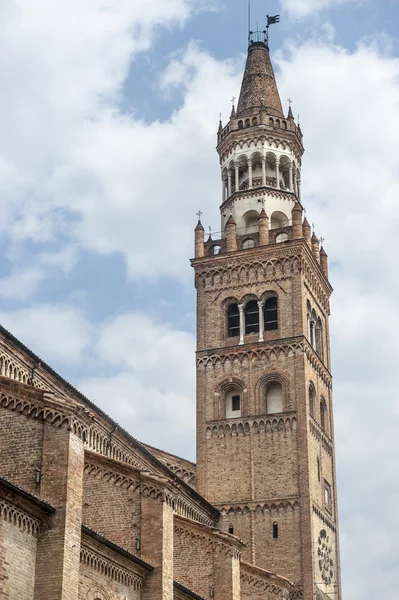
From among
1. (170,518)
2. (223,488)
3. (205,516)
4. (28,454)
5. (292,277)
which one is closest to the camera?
(28,454)

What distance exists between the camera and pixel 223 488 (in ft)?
146

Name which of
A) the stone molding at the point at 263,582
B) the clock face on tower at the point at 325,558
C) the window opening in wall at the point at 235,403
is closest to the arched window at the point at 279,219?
the window opening in wall at the point at 235,403

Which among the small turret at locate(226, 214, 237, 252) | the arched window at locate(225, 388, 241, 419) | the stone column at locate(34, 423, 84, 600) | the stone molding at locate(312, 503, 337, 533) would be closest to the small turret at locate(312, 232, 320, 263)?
the small turret at locate(226, 214, 237, 252)

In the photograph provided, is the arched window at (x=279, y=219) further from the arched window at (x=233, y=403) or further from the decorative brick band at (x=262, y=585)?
the decorative brick band at (x=262, y=585)

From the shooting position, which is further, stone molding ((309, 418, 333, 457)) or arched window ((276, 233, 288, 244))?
arched window ((276, 233, 288, 244))

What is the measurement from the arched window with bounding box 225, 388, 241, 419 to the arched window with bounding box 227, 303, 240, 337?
102 inches

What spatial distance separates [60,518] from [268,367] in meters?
26.8

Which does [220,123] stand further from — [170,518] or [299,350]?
[170,518]

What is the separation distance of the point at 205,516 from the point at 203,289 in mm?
11478

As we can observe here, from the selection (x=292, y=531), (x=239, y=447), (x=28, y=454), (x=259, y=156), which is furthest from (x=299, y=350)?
(x=28, y=454)

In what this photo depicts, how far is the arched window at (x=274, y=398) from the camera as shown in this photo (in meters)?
46.0

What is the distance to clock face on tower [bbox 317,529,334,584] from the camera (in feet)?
143

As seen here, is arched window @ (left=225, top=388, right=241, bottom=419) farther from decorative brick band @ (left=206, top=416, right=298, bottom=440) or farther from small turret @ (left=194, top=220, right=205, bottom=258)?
small turret @ (left=194, top=220, right=205, bottom=258)

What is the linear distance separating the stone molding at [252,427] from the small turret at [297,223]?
8.36 m
